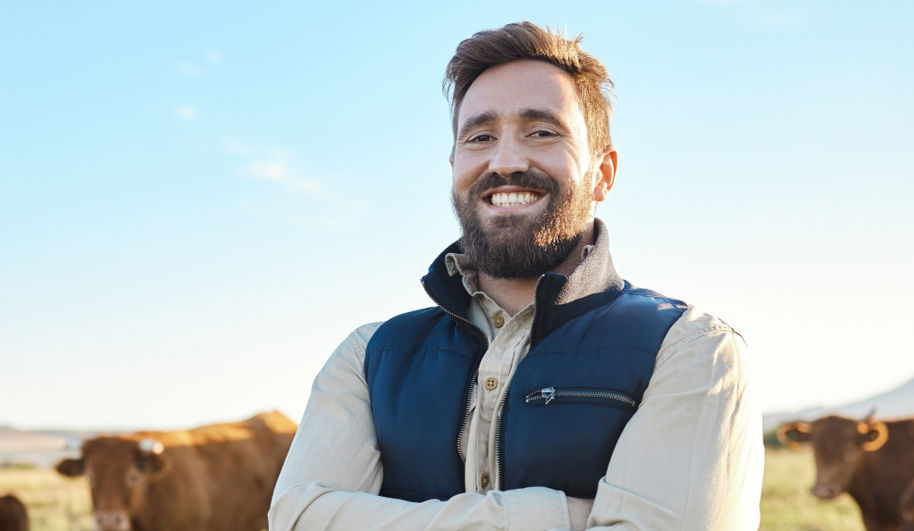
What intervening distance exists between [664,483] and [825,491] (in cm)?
1037

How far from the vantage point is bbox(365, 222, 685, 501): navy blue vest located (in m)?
2.07

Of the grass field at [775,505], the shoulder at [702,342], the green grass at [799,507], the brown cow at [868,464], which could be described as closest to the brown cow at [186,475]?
the grass field at [775,505]

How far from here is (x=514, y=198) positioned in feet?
8.09

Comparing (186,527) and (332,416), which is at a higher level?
(332,416)

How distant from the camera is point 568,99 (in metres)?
2.57

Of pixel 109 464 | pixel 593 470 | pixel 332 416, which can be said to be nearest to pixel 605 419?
pixel 593 470

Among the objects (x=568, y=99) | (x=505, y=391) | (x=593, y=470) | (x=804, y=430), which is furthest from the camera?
(x=804, y=430)

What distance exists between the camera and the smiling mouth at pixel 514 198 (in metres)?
2.46

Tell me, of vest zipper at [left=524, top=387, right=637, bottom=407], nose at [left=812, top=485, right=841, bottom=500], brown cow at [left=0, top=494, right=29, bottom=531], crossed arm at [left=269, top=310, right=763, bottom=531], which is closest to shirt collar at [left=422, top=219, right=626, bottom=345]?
vest zipper at [left=524, top=387, right=637, bottom=407]

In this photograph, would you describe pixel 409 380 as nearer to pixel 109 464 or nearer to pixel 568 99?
pixel 568 99

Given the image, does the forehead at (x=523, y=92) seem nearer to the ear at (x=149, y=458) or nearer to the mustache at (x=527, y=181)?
the mustache at (x=527, y=181)

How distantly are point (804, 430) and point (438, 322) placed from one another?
10.5 meters

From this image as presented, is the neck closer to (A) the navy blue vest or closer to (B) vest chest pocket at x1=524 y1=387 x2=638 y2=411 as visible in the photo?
(A) the navy blue vest

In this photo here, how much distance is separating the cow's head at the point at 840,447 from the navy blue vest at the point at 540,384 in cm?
996
